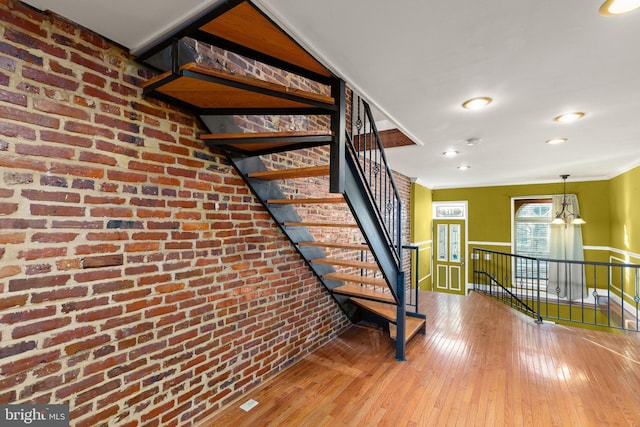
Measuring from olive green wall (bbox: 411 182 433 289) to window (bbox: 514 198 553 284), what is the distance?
6.38 feet

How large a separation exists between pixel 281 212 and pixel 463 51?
1729 mm

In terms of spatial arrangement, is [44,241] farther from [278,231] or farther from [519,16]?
[519,16]

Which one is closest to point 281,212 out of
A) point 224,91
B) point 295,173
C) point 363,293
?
point 295,173

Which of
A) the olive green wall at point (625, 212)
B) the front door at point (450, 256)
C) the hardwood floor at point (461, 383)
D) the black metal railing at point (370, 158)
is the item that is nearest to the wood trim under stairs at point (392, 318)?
the hardwood floor at point (461, 383)

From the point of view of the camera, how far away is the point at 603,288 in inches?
235

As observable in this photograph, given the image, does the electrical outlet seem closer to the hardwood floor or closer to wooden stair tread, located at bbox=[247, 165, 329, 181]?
the hardwood floor

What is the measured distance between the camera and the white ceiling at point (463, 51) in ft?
4.31

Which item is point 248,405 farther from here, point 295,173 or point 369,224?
point 295,173

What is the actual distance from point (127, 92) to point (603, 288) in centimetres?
839

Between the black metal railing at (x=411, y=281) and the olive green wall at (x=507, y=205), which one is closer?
the black metal railing at (x=411, y=281)

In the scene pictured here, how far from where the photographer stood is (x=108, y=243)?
153cm

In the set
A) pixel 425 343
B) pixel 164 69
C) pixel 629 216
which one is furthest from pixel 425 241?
pixel 164 69

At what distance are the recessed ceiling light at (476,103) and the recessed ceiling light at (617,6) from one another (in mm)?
903

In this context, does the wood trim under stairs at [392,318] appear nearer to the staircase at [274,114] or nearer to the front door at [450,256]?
the staircase at [274,114]
